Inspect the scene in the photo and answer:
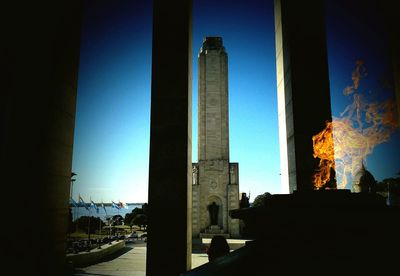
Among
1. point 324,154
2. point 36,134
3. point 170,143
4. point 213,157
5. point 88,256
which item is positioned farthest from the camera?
point 213,157

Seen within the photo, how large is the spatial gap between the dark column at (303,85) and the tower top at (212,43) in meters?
27.5

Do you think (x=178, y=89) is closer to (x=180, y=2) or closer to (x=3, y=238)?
(x=180, y=2)

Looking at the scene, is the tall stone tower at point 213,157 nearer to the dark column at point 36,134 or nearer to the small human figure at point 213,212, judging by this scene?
the small human figure at point 213,212

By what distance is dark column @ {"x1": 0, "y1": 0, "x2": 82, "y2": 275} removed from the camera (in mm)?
3562

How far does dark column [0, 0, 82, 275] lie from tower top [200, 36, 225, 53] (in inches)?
1226

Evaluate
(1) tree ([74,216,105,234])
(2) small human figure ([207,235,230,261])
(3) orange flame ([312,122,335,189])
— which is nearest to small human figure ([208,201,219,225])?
(1) tree ([74,216,105,234])

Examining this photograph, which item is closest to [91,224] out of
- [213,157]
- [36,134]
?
[213,157]

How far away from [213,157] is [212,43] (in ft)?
52.5

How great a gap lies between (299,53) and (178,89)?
3.76 metres

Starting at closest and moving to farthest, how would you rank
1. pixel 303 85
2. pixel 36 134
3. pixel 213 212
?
pixel 36 134
pixel 303 85
pixel 213 212

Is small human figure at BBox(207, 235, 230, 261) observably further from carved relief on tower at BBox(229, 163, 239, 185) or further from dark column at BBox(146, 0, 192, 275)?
carved relief on tower at BBox(229, 163, 239, 185)

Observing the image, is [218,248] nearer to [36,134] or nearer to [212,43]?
[36,134]

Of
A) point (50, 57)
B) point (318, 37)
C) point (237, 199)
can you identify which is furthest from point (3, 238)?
point (237, 199)

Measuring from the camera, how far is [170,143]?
6891 mm
